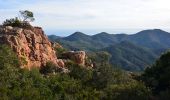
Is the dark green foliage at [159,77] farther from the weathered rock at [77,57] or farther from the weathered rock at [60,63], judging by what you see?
the weathered rock at [60,63]

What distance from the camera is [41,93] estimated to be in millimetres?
61312

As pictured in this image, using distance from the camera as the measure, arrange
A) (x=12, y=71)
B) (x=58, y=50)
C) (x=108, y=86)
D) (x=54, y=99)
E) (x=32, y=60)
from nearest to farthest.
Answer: (x=54, y=99)
(x=12, y=71)
(x=108, y=86)
(x=32, y=60)
(x=58, y=50)

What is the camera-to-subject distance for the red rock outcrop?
74750 mm

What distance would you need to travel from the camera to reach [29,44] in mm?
79188

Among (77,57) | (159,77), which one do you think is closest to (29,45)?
(77,57)

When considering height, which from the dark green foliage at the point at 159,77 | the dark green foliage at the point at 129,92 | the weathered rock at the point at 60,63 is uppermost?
the weathered rock at the point at 60,63

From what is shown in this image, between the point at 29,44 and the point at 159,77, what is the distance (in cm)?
2542

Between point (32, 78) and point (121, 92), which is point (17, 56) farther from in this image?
point (121, 92)

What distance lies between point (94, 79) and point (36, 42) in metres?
14.0

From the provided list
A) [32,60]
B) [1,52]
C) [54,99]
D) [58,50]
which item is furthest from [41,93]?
[58,50]

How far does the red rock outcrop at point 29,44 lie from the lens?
245ft

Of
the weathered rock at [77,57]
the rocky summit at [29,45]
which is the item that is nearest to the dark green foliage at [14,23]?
A: the rocky summit at [29,45]

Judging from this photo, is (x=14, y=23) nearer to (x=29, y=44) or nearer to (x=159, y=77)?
(x=29, y=44)

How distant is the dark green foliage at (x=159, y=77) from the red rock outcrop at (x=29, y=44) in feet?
60.9
